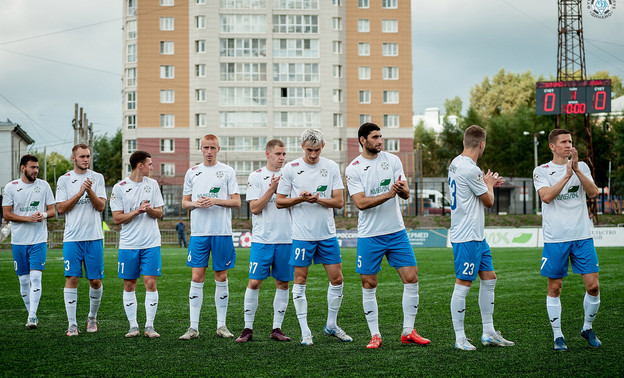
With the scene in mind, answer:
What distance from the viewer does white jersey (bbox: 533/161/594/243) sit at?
774cm

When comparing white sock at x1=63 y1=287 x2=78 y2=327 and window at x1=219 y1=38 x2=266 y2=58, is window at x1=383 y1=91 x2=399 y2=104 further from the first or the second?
white sock at x1=63 y1=287 x2=78 y2=327

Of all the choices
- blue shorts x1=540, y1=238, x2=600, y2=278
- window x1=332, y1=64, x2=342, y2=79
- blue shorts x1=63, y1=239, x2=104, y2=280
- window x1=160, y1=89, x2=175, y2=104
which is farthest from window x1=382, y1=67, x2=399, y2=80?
blue shorts x1=540, y1=238, x2=600, y2=278

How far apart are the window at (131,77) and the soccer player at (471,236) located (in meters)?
71.9

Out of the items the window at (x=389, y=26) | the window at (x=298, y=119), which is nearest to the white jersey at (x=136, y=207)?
the window at (x=298, y=119)

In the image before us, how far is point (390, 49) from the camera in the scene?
2940 inches

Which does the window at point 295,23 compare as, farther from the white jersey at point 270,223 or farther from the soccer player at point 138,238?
the white jersey at point 270,223

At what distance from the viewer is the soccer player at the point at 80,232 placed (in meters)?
9.19

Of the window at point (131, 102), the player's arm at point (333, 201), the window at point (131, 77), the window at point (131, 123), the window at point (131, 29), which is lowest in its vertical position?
the player's arm at point (333, 201)

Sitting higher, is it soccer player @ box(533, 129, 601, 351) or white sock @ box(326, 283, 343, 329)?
soccer player @ box(533, 129, 601, 351)

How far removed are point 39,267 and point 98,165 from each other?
91.8 meters

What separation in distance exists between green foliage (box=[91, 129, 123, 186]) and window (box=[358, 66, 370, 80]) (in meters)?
41.1

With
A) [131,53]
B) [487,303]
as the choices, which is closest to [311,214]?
[487,303]

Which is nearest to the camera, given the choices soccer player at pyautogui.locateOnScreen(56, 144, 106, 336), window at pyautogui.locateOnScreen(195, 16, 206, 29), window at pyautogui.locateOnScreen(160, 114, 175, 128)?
soccer player at pyautogui.locateOnScreen(56, 144, 106, 336)

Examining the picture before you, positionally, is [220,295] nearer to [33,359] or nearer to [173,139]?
[33,359]
